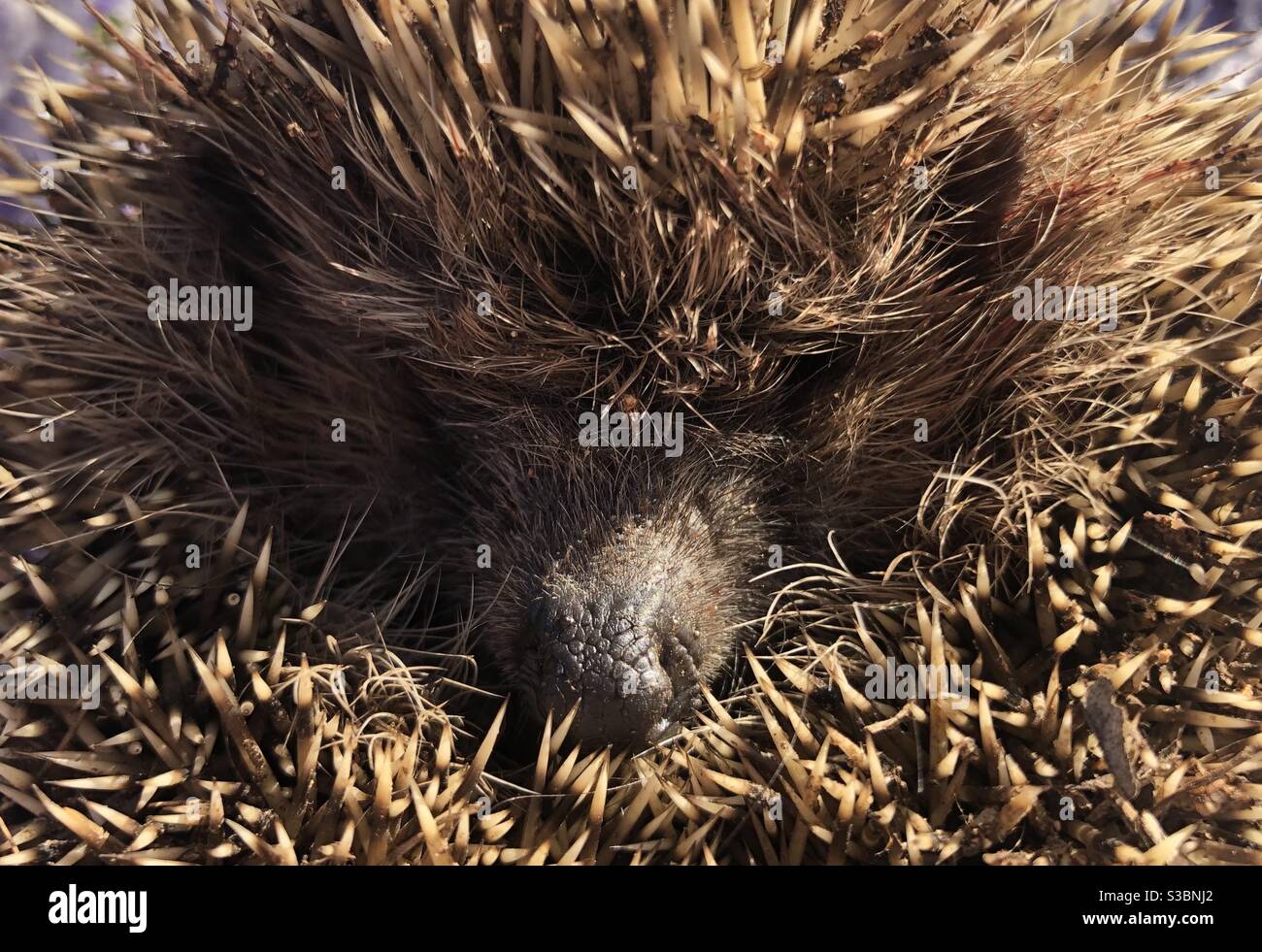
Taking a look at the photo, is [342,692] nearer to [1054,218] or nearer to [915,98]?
[915,98]

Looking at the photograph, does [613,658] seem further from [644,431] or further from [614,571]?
[644,431]

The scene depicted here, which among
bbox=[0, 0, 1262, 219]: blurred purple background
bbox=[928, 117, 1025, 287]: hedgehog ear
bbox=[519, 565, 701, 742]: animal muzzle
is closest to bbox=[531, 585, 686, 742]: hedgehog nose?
bbox=[519, 565, 701, 742]: animal muzzle

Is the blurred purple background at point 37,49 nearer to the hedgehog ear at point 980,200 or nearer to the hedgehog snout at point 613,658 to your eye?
the hedgehog ear at point 980,200

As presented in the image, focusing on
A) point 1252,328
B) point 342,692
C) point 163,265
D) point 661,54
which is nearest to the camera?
point 661,54

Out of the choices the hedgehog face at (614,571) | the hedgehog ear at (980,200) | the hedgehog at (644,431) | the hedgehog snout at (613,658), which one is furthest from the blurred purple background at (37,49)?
the hedgehog snout at (613,658)

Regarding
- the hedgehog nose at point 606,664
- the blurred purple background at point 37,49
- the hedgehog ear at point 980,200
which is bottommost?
the hedgehog nose at point 606,664

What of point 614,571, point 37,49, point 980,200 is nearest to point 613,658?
point 614,571

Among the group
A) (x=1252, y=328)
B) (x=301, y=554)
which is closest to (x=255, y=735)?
(x=301, y=554)
